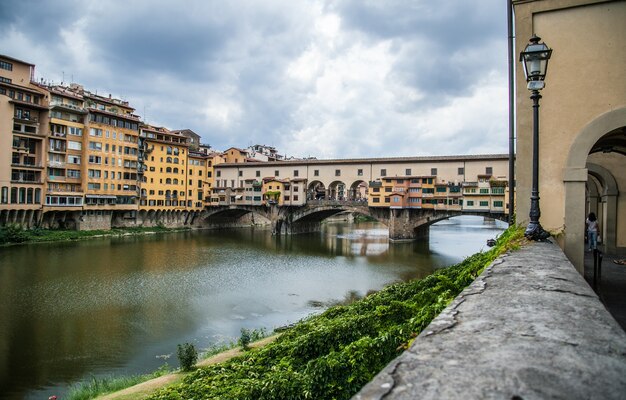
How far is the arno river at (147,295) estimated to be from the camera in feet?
43.7

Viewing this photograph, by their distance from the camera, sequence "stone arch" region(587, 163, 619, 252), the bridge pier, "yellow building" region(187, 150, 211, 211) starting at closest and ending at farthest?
"stone arch" region(587, 163, 619, 252), the bridge pier, "yellow building" region(187, 150, 211, 211)

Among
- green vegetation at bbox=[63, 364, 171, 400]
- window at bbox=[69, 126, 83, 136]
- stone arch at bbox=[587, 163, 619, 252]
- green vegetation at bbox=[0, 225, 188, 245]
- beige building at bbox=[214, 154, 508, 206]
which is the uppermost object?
window at bbox=[69, 126, 83, 136]

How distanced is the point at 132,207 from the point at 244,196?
14715mm

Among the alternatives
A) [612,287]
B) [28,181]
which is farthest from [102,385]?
[28,181]

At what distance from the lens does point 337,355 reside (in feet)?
16.5

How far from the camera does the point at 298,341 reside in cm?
721

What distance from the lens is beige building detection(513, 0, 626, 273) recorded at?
21.7ft

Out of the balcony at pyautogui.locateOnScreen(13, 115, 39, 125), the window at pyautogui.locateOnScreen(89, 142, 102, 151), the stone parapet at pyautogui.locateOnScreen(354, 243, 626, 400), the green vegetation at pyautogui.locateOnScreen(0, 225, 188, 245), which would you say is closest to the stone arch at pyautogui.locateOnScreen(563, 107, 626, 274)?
the stone parapet at pyautogui.locateOnScreen(354, 243, 626, 400)

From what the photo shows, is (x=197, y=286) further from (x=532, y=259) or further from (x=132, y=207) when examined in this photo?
(x=132, y=207)

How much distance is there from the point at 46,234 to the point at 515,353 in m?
47.4

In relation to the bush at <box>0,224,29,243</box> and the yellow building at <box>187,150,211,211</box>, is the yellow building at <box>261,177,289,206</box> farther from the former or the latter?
the bush at <box>0,224,29,243</box>

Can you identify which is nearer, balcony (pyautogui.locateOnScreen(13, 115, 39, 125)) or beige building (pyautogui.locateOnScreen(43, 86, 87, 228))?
balcony (pyautogui.locateOnScreen(13, 115, 39, 125))

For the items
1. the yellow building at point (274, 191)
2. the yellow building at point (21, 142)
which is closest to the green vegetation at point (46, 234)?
the yellow building at point (21, 142)

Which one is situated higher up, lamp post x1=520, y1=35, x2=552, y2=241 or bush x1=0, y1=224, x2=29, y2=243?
lamp post x1=520, y1=35, x2=552, y2=241
